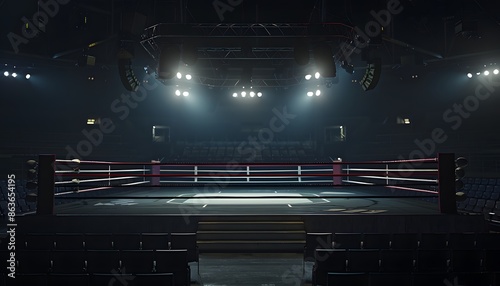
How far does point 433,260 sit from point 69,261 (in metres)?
4.17

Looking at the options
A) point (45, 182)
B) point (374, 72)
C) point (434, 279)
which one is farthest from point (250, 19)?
point (434, 279)

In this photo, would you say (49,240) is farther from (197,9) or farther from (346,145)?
(346,145)

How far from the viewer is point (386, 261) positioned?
4.14m

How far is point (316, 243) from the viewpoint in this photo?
4832 millimetres

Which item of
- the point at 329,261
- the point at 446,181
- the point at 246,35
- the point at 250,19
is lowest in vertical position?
the point at 329,261

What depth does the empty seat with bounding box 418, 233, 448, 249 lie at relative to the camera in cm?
467

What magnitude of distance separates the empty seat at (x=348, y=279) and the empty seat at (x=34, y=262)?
3.13 metres

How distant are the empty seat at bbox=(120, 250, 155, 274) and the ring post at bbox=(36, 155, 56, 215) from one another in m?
2.37

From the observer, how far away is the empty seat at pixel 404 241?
183 inches

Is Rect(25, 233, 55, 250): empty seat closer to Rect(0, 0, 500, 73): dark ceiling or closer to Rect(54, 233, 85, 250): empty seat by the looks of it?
Rect(54, 233, 85, 250): empty seat

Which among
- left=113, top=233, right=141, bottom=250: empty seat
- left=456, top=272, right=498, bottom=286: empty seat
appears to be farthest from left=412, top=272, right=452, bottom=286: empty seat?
left=113, top=233, right=141, bottom=250: empty seat

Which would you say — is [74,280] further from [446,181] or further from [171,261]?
[446,181]

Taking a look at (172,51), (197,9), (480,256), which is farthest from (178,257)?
(197,9)

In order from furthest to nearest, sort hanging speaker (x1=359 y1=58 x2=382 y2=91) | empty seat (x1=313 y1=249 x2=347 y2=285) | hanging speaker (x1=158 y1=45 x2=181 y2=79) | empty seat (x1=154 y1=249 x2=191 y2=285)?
hanging speaker (x1=359 y1=58 x2=382 y2=91)
hanging speaker (x1=158 y1=45 x2=181 y2=79)
empty seat (x1=313 y1=249 x2=347 y2=285)
empty seat (x1=154 y1=249 x2=191 y2=285)
